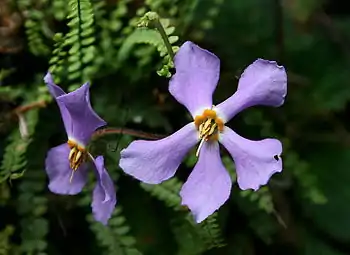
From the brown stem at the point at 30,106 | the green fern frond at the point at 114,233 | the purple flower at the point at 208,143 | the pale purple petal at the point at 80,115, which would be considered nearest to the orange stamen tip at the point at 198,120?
the purple flower at the point at 208,143

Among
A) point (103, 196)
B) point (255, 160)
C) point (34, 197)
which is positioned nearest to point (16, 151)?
point (34, 197)

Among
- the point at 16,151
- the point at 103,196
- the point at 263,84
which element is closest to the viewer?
the point at 263,84

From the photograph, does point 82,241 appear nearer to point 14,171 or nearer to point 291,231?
point 14,171

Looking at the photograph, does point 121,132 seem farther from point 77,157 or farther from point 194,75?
point 194,75

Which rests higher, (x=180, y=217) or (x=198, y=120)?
(x=198, y=120)

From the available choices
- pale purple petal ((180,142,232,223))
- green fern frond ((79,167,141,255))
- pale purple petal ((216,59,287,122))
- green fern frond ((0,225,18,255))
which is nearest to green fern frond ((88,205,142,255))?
green fern frond ((79,167,141,255))

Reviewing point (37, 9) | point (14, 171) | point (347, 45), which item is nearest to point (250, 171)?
point (14, 171)

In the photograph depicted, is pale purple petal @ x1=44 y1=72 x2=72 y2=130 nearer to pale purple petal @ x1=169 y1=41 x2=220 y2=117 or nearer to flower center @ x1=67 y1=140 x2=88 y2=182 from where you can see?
flower center @ x1=67 y1=140 x2=88 y2=182
